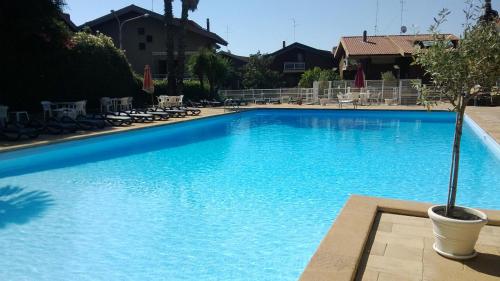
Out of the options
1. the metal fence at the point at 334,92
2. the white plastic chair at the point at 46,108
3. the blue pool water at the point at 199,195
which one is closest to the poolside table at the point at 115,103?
the white plastic chair at the point at 46,108

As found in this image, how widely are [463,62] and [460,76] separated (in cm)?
12

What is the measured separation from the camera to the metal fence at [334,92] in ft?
77.0

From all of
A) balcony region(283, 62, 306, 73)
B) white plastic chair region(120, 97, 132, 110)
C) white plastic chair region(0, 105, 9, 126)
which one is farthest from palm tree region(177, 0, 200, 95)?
balcony region(283, 62, 306, 73)

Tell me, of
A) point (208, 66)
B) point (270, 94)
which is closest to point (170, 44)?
point (208, 66)

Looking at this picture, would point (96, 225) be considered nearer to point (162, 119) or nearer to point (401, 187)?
point (401, 187)

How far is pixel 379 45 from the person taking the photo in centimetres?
3225

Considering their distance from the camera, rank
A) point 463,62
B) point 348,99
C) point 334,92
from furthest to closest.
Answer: point 334,92 → point 348,99 → point 463,62

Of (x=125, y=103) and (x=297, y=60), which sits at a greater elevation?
(x=297, y=60)

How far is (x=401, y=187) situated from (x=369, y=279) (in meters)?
4.51

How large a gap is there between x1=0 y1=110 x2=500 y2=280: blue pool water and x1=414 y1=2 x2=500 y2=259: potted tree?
1.55 metres

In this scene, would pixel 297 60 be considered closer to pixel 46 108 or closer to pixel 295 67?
pixel 295 67

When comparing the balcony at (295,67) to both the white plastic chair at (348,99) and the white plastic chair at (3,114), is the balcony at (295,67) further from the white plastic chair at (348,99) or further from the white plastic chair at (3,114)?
the white plastic chair at (3,114)

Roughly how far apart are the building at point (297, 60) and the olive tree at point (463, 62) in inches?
1436

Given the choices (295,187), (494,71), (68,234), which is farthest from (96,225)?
(494,71)
